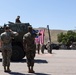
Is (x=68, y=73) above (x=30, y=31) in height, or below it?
below

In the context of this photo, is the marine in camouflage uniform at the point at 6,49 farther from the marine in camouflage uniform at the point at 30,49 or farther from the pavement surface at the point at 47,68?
the marine in camouflage uniform at the point at 30,49

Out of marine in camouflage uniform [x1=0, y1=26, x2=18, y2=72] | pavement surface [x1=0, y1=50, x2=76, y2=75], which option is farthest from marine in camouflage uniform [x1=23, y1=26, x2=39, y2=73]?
marine in camouflage uniform [x1=0, y1=26, x2=18, y2=72]

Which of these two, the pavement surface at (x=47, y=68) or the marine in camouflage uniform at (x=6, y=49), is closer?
the pavement surface at (x=47, y=68)

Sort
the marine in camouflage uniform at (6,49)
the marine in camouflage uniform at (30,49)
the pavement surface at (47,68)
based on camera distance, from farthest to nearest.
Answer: the marine in camouflage uniform at (6,49) < the pavement surface at (47,68) < the marine in camouflage uniform at (30,49)

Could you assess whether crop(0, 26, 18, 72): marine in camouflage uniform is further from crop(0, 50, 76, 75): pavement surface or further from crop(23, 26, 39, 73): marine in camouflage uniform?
crop(23, 26, 39, 73): marine in camouflage uniform

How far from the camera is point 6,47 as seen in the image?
1353cm

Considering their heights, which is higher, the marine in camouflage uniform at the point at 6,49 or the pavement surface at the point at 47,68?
the marine in camouflage uniform at the point at 6,49

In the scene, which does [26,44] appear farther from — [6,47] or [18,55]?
[18,55]

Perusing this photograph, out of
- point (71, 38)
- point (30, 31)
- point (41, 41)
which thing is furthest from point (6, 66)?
point (71, 38)

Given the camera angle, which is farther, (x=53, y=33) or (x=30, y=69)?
(x=53, y=33)

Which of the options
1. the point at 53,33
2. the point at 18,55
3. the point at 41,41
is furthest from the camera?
the point at 53,33

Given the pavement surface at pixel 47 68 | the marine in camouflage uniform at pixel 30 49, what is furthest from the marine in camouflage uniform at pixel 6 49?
the marine in camouflage uniform at pixel 30 49

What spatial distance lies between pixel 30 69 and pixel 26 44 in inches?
39.7

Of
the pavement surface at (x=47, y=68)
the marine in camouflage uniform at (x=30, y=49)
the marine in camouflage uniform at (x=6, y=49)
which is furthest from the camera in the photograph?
the marine in camouflage uniform at (x=6, y=49)
